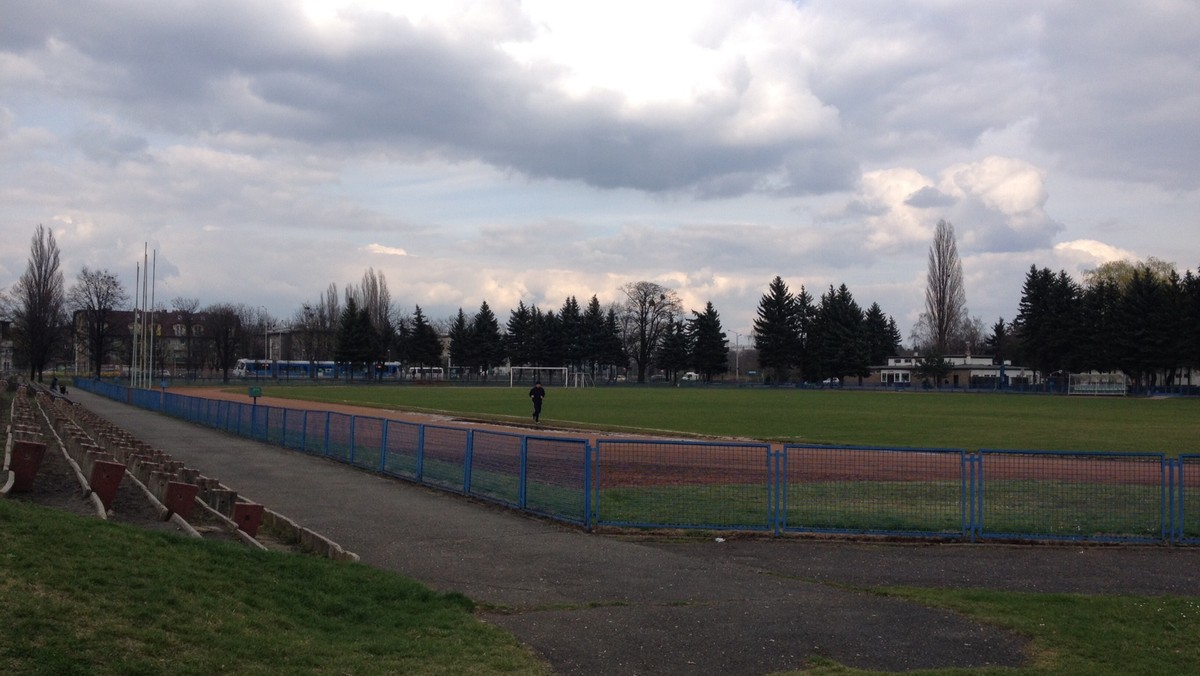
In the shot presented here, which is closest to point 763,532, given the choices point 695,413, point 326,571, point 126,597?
point 326,571

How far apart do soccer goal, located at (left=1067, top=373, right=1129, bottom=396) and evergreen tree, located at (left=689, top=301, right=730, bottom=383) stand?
45.0 m

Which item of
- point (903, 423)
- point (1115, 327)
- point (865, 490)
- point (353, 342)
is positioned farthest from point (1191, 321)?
point (353, 342)

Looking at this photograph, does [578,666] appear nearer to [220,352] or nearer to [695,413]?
[695,413]

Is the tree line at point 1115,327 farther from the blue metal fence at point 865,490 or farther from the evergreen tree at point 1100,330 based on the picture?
the blue metal fence at point 865,490

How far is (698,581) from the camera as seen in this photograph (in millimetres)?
11008

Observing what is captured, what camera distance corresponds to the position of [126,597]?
7184mm

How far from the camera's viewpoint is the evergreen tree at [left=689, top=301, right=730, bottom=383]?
445 ft

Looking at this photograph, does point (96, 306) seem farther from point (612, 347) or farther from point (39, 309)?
point (612, 347)

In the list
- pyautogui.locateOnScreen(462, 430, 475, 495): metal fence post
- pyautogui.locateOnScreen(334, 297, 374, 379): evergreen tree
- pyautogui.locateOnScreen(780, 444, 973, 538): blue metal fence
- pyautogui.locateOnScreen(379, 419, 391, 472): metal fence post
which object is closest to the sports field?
pyautogui.locateOnScreen(780, 444, 973, 538): blue metal fence

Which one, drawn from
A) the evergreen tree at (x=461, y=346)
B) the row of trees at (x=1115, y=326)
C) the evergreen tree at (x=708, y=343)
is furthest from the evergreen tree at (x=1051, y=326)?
the evergreen tree at (x=461, y=346)

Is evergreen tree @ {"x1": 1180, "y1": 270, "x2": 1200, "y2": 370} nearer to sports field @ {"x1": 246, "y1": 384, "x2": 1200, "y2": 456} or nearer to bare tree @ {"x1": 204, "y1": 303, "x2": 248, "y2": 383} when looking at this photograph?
sports field @ {"x1": 246, "y1": 384, "x2": 1200, "y2": 456}

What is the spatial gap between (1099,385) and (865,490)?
301 ft

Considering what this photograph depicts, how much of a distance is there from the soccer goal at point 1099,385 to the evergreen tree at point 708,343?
4501 centimetres

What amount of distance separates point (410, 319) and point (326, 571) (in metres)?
143
